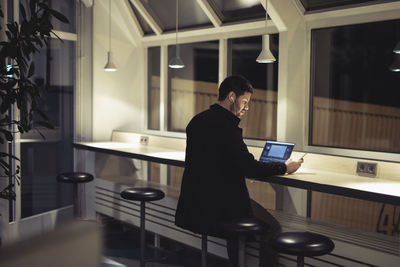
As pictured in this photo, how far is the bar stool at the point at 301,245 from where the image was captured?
2127 millimetres

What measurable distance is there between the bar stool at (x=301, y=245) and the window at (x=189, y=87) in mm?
2977

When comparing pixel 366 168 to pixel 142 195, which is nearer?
pixel 366 168

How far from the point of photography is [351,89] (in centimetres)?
412

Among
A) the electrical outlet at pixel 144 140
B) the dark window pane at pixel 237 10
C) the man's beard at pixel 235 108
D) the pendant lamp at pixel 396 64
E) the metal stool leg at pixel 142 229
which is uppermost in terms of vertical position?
the dark window pane at pixel 237 10

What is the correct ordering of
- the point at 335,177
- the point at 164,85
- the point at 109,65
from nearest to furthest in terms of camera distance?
the point at 335,177
the point at 109,65
the point at 164,85

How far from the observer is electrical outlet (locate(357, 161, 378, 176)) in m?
3.07

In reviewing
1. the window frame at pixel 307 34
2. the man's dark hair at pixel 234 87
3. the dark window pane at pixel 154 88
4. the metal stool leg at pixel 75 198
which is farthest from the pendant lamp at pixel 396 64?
the metal stool leg at pixel 75 198

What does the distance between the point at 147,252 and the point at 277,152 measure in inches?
71.2

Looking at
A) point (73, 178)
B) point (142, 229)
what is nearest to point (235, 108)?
point (142, 229)

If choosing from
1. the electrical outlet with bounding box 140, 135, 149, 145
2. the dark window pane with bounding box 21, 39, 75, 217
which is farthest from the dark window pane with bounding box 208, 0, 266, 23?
the dark window pane with bounding box 21, 39, 75, 217

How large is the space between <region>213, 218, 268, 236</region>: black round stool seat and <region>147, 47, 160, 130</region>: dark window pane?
326cm

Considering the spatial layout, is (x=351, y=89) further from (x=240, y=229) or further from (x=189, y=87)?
(x=240, y=229)

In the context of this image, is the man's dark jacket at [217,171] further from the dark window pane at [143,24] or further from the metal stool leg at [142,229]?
the dark window pane at [143,24]

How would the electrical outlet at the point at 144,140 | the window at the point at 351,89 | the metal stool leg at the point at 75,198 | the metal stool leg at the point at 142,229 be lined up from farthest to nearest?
the electrical outlet at the point at 144,140 → the metal stool leg at the point at 75,198 → the window at the point at 351,89 → the metal stool leg at the point at 142,229
